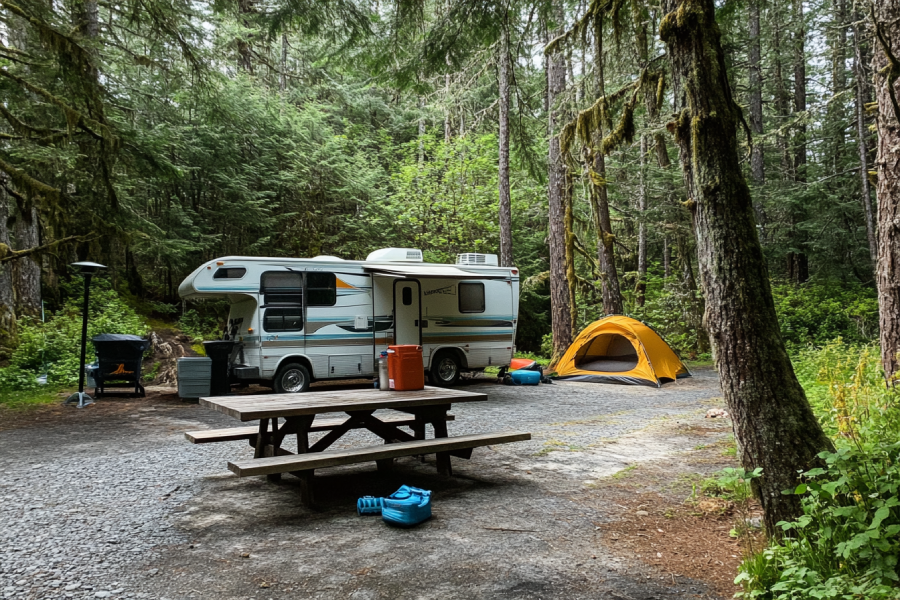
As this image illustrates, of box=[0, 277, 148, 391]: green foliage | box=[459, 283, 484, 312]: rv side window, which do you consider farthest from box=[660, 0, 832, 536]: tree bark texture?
box=[0, 277, 148, 391]: green foliage

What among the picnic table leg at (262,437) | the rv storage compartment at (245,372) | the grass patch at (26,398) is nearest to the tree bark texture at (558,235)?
the rv storage compartment at (245,372)

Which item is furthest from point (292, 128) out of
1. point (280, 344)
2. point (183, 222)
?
point (280, 344)

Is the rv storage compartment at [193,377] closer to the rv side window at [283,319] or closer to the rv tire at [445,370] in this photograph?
the rv side window at [283,319]

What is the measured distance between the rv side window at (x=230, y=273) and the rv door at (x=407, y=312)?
269cm

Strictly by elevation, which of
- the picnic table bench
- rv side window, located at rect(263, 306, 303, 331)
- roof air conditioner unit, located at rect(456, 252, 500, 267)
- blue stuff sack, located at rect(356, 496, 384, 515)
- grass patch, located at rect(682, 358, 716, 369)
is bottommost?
blue stuff sack, located at rect(356, 496, 384, 515)

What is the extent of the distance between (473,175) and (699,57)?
17183 mm

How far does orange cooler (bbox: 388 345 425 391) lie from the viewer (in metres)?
5.02

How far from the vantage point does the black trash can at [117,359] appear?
974cm

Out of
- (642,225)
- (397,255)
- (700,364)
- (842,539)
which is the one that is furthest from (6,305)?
(642,225)

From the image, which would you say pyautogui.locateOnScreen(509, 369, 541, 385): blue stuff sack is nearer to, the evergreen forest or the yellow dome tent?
the yellow dome tent

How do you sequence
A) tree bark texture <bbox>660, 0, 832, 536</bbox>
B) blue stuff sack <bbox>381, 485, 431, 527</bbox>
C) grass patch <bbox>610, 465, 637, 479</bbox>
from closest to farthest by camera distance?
tree bark texture <bbox>660, 0, 832, 536</bbox>, blue stuff sack <bbox>381, 485, 431, 527</bbox>, grass patch <bbox>610, 465, 637, 479</bbox>

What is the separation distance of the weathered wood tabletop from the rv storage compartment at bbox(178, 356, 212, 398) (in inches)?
205

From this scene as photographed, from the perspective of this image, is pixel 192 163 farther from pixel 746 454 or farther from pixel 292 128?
pixel 746 454

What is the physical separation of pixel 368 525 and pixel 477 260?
29.5 ft
